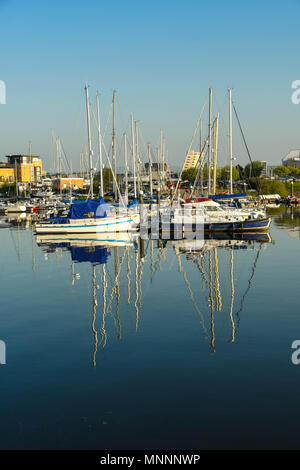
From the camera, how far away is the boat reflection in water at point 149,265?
1892 centimetres

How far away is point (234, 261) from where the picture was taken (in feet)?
99.7

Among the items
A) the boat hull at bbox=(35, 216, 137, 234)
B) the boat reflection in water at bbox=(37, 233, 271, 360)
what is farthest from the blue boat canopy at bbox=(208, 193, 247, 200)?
the boat hull at bbox=(35, 216, 137, 234)

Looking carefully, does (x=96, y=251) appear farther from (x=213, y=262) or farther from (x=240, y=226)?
(x=240, y=226)

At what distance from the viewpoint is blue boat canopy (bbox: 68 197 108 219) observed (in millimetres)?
47594

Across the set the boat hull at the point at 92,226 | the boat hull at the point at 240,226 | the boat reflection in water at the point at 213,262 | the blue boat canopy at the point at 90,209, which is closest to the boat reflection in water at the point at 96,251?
the boat hull at the point at 92,226

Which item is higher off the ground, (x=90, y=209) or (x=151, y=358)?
(x=90, y=209)

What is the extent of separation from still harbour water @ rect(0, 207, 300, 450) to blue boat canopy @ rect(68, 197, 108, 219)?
18948 mm

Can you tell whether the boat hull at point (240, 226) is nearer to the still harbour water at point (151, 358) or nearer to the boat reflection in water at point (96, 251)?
the boat reflection in water at point (96, 251)

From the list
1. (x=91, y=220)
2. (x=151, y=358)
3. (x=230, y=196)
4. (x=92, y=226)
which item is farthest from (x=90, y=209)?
(x=151, y=358)

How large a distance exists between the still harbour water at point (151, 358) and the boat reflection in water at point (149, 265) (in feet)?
0.37

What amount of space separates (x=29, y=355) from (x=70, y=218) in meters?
34.1

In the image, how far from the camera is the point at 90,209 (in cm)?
4784

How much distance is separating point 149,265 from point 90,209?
1912 centimetres
